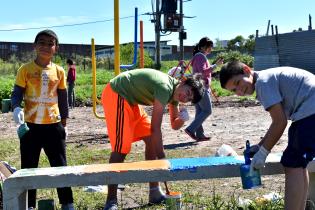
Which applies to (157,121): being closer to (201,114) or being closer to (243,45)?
(201,114)

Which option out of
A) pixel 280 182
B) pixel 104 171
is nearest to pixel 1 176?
pixel 104 171

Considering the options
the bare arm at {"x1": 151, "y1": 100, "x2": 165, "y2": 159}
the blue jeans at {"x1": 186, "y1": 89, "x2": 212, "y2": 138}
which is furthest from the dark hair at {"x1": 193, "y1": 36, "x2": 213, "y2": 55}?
the bare arm at {"x1": 151, "y1": 100, "x2": 165, "y2": 159}

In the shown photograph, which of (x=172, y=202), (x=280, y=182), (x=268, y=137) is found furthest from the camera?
(x=280, y=182)

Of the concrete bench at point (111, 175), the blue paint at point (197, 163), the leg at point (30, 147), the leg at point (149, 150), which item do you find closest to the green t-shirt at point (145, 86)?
the leg at point (149, 150)

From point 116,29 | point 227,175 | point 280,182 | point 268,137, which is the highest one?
point 116,29

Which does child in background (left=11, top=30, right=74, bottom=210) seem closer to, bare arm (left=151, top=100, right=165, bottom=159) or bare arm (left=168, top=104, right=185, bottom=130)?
bare arm (left=151, top=100, right=165, bottom=159)

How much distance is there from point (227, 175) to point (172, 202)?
0.48m

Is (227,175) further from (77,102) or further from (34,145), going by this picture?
(77,102)

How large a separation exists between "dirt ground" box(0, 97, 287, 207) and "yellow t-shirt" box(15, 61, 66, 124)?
43.4 inches

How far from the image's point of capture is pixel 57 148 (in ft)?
13.7

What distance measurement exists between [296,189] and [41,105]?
206 centimetres

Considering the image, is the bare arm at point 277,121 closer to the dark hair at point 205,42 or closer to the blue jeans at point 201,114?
the blue jeans at point 201,114

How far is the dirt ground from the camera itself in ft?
21.8

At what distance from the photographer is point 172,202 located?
3.83m
